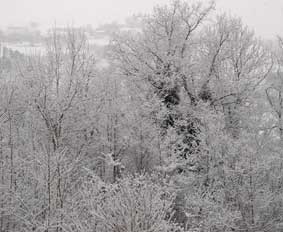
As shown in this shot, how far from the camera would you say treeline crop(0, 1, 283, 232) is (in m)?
15.3

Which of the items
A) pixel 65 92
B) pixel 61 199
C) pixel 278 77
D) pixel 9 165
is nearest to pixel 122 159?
pixel 65 92

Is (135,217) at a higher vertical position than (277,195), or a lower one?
higher

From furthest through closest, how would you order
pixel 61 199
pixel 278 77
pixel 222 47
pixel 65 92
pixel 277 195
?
pixel 278 77, pixel 222 47, pixel 65 92, pixel 277 195, pixel 61 199

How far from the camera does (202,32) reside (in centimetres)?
2244

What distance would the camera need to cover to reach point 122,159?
21531 mm

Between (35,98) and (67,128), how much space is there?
9.35ft

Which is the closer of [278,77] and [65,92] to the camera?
[65,92]

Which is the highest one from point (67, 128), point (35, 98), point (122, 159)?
point (35, 98)

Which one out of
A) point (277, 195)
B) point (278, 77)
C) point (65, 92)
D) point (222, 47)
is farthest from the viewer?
point (278, 77)

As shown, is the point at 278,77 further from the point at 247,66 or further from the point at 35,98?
the point at 35,98

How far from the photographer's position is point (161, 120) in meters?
19.3

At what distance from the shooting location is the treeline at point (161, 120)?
15.3m

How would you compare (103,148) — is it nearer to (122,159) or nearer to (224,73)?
(122,159)

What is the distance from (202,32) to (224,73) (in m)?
2.79
